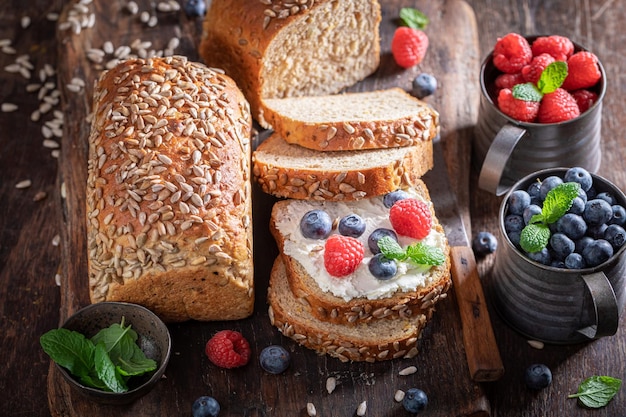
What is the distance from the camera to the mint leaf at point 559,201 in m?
3.56

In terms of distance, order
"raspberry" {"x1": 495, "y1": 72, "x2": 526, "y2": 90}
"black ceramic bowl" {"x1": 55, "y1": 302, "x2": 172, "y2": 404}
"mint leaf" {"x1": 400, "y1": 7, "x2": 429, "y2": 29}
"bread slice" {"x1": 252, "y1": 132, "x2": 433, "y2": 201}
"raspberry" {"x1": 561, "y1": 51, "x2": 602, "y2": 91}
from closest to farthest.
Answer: "black ceramic bowl" {"x1": 55, "y1": 302, "x2": 172, "y2": 404}, "bread slice" {"x1": 252, "y1": 132, "x2": 433, "y2": 201}, "raspberry" {"x1": 561, "y1": 51, "x2": 602, "y2": 91}, "raspberry" {"x1": 495, "y1": 72, "x2": 526, "y2": 90}, "mint leaf" {"x1": 400, "y1": 7, "x2": 429, "y2": 29}

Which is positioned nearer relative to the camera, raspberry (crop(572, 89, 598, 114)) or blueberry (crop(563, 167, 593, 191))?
blueberry (crop(563, 167, 593, 191))

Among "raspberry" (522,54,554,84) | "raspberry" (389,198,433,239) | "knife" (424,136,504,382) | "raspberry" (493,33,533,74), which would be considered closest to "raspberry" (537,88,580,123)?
"raspberry" (522,54,554,84)

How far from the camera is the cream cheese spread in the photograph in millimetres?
Answer: 3568

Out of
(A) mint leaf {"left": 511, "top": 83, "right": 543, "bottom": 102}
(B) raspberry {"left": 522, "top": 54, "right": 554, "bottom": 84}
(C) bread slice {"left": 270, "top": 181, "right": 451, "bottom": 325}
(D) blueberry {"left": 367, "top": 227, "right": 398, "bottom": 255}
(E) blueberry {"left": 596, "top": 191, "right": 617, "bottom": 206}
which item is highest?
(B) raspberry {"left": 522, "top": 54, "right": 554, "bottom": 84}

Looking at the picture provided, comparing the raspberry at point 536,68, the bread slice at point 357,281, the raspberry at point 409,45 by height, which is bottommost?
the bread slice at point 357,281

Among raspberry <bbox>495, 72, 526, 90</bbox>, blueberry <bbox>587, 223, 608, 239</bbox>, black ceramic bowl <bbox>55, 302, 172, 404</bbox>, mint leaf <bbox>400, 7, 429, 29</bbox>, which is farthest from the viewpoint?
mint leaf <bbox>400, 7, 429, 29</bbox>

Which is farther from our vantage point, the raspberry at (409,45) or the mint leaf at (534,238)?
the raspberry at (409,45)

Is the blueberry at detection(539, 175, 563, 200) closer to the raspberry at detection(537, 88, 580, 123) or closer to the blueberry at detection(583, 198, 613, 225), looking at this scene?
the blueberry at detection(583, 198, 613, 225)

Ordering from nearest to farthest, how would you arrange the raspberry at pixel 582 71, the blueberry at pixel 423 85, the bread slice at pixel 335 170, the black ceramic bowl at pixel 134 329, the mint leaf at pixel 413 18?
the black ceramic bowl at pixel 134 329
the bread slice at pixel 335 170
the raspberry at pixel 582 71
the blueberry at pixel 423 85
the mint leaf at pixel 413 18

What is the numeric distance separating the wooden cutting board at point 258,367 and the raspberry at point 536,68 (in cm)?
49

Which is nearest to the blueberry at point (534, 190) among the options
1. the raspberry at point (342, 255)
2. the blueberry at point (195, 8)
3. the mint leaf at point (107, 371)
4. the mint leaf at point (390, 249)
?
the mint leaf at point (390, 249)

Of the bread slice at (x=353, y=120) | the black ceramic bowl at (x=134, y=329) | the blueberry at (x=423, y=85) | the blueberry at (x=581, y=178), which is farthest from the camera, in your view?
the blueberry at (x=423, y=85)

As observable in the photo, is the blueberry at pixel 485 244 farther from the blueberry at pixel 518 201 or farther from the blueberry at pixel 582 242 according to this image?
the blueberry at pixel 582 242
